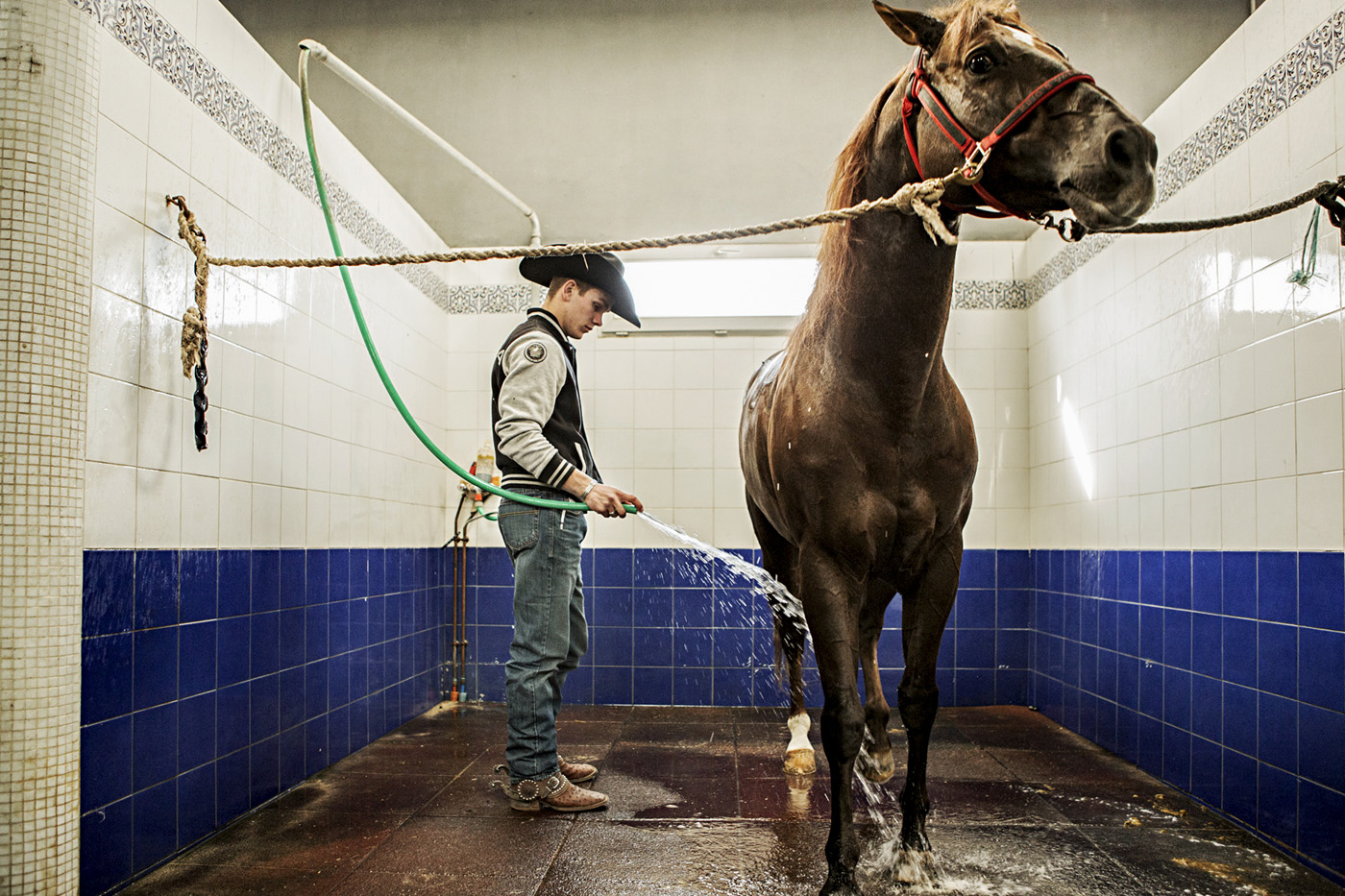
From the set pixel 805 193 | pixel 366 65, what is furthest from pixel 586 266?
pixel 366 65

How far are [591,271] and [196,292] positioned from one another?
40.5 inches

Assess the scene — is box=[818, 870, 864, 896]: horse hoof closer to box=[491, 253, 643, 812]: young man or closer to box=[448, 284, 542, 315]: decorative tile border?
box=[491, 253, 643, 812]: young man

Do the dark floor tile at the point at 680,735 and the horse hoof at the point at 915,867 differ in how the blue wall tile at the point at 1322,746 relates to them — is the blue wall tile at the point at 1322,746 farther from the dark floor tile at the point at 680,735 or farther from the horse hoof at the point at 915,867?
the dark floor tile at the point at 680,735

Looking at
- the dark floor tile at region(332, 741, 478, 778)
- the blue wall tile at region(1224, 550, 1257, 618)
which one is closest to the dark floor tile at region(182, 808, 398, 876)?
the dark floor tile at region(332, 741, 478, 778)

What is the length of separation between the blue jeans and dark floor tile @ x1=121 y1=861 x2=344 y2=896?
59 cm

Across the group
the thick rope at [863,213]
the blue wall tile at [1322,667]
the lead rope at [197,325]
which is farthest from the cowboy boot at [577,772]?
the blue wall tile at [1322,667]

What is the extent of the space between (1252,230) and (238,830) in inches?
121

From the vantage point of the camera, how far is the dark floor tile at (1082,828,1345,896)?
1.94 metres

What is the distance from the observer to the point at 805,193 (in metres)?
4.41

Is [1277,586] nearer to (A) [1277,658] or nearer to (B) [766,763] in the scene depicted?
(A) [1277,658]

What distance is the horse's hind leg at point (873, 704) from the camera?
2.38 m

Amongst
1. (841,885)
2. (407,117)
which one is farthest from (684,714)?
(407,117)

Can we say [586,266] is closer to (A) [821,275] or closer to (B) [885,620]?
(A) [821,275]

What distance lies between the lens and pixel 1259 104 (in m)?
2.40
